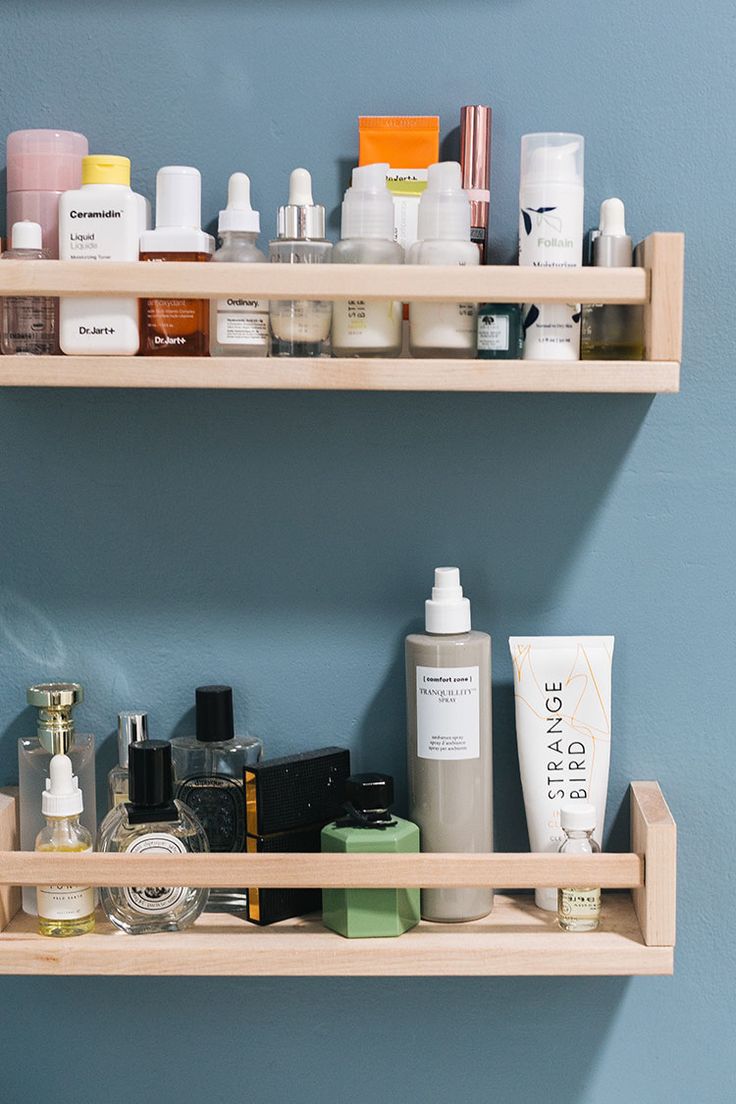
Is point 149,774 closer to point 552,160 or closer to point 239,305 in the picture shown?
point 239,305

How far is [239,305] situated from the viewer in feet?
2.63

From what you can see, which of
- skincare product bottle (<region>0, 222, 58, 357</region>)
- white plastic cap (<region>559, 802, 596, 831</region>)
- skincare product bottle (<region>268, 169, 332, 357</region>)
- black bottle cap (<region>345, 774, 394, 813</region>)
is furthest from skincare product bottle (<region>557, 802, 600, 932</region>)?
skincare product bottle (<region>0, 222, 58, 357</region>)

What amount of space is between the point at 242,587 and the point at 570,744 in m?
0.25

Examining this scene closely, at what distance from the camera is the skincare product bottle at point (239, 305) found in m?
0.80

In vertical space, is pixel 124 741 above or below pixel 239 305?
below

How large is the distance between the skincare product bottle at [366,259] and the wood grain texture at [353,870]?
0.31 metres

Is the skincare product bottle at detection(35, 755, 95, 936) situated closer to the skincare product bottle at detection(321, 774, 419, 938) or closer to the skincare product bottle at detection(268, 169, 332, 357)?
the skincare product bottle at detection(321, 774, 419, 938)

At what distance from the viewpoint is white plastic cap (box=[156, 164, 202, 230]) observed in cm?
81

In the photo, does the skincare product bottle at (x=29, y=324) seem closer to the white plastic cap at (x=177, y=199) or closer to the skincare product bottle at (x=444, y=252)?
the white plastic cap at (x=177, y=199)

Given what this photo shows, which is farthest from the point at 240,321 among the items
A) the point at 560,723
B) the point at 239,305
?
the point at 560,723

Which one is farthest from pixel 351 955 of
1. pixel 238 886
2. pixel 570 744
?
pixel 570 744

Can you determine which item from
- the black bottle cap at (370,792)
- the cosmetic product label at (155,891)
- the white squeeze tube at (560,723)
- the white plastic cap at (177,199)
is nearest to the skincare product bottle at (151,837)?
the cosmetic product label at (155,891)

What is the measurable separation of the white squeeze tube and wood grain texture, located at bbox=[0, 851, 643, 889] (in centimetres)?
7

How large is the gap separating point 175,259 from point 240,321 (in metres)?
0.06
